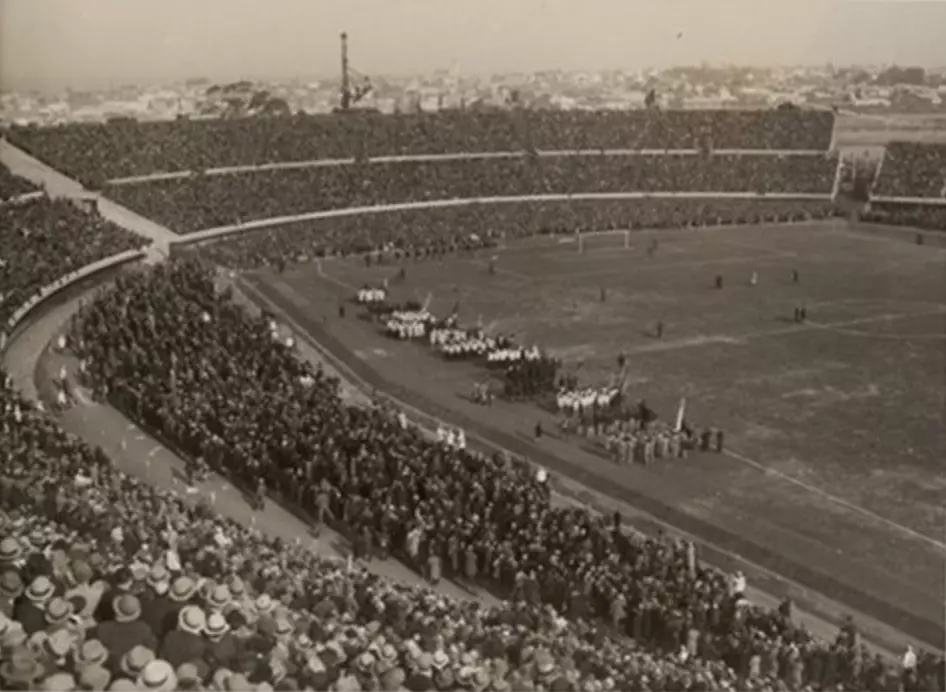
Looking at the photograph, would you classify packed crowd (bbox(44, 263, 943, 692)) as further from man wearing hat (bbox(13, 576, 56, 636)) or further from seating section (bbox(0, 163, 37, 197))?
seating section (bbox(0, 163, 37, 197))

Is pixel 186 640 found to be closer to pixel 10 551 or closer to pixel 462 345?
pixel 10 551

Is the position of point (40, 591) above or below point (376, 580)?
above

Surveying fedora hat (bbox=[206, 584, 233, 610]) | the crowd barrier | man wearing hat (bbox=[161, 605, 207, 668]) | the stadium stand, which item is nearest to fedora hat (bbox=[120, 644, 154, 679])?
the stadium stand

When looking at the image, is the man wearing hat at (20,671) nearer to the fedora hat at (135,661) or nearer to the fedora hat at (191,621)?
the fedora hat at (135,661)

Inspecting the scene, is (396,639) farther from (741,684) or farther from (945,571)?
(945,571)

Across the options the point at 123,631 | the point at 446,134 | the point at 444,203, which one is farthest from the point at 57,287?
the point at 446,134

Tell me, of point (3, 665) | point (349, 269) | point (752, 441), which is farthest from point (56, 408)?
point (349, 269)
